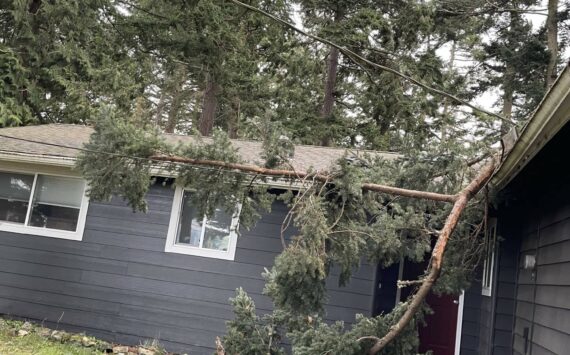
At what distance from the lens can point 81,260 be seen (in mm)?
7184

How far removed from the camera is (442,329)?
24.2 ft

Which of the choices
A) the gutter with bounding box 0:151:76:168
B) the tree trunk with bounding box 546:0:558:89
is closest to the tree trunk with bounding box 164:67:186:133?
the gutter with bounding box 0:151:76:168

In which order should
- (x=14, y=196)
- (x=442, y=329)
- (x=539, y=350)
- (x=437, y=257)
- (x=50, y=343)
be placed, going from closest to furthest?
(x=437, y=257) < (x=539, y=350) < (x=50, y=343) < (x=442, y=329) < (x=14, y=196)

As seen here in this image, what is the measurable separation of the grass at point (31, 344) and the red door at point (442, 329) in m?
4.68

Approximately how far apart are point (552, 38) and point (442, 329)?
8.32 m

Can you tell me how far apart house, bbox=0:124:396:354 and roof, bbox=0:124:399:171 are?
0.07 ft

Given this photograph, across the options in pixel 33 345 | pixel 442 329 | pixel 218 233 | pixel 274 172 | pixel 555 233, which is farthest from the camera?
pixel 442 329

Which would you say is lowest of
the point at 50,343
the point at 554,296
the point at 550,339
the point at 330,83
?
the point at 50,343

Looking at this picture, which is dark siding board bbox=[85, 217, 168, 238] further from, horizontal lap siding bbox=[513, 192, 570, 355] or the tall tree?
the tall tree

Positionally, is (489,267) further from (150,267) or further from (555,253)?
(150,267)

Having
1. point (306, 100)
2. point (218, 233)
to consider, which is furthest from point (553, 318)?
point (306, 100)

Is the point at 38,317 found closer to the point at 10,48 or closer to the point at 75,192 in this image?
the point at 75,192

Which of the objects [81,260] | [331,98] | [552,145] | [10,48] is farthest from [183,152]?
[331,98]

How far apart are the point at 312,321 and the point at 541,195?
7.27 feet
